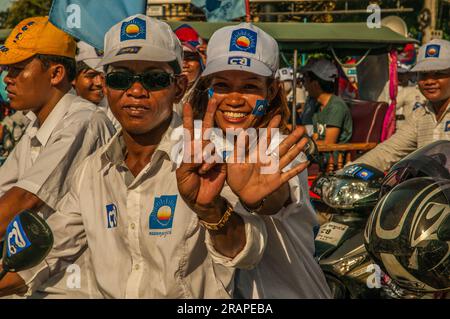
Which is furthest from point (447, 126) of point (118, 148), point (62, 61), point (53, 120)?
point (118, 148)

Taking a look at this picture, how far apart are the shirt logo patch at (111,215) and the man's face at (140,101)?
1.02 feet

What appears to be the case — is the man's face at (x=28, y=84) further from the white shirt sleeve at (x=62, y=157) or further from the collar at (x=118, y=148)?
the collar at (x=118, y=148)

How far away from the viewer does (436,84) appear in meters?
7.27

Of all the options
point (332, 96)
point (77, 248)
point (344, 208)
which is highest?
point (77, 248)

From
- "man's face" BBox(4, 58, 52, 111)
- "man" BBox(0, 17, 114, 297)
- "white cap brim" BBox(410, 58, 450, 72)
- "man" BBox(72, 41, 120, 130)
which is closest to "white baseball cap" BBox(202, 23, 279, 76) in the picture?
"man" BBox(0, 17, 114, 297)

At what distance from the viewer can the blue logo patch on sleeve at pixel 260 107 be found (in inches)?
128

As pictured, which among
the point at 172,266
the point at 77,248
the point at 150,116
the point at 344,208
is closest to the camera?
the point at 172,266

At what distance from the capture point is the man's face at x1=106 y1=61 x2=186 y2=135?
10.6ft

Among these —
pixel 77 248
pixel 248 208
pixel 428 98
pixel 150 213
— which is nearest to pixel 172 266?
pixel 150 213

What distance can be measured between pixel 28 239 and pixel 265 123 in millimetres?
1084

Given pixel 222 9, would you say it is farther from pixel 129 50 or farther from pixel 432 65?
pixel 129 50
